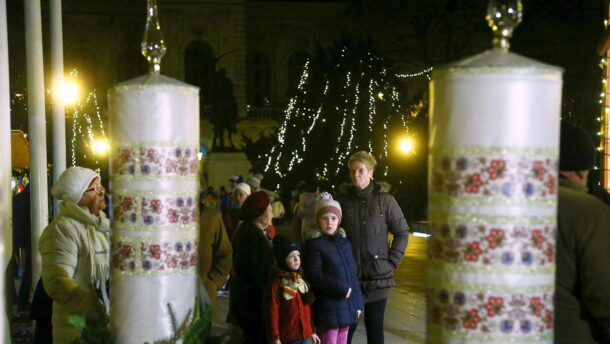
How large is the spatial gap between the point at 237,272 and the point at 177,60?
55.7m

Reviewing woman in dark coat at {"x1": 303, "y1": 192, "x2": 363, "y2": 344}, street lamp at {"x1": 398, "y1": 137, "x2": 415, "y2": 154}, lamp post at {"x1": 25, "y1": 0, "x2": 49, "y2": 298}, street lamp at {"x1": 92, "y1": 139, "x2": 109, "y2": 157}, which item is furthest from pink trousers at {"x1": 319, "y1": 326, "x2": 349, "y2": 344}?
street lamp at {"x1": 398, "y1": 137, "x2": 415, "y2": 154}

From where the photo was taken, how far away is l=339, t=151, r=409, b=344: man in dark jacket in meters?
8.98

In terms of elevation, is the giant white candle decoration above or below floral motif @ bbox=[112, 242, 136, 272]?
above

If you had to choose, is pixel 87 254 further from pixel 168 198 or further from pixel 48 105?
pixel 48 105

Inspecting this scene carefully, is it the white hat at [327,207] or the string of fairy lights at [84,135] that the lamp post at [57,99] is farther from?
the string of fairy lights at [84,135]

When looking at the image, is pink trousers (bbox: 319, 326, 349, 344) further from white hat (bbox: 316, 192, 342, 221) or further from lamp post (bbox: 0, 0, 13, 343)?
lamp post (bbox: 0, 0, 13, 343)

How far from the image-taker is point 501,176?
12.8ft

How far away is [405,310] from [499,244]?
1039cm

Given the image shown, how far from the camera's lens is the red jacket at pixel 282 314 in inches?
318

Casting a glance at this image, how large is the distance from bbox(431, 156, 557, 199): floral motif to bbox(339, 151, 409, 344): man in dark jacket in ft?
16.4

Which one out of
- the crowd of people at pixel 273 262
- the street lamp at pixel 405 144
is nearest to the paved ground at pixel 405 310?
the crowd of people at pixel 273 262

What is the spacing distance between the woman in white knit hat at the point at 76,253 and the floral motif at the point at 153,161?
130cm

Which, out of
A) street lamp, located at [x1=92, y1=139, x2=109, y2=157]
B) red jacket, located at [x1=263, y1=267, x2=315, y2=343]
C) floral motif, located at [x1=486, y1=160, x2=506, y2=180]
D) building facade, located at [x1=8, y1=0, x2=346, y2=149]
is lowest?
red jacket, located at [x1=263, y1=267, x2=315, y2=343]

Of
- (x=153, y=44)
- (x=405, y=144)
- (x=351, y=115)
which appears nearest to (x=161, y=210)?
(x=153, y=44)
